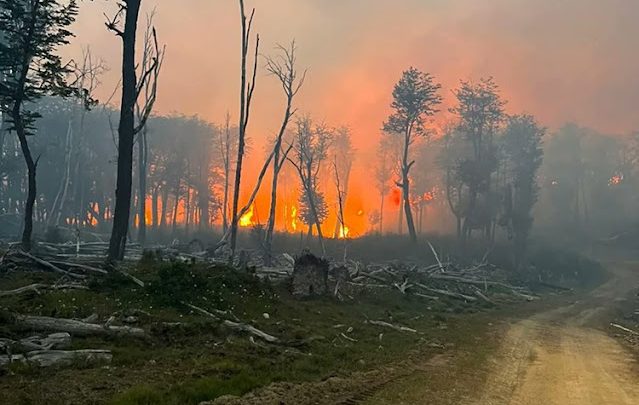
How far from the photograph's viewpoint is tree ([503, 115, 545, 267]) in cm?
5991

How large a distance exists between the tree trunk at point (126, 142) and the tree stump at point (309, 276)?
7341mm

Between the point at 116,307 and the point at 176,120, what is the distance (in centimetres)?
7806

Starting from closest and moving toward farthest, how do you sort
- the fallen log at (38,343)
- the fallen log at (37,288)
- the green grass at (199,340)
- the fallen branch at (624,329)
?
the green grass at (199,340) < the fallen log at (38,343) < the fallen log at (37,288) < the fallen branch at (624,329)

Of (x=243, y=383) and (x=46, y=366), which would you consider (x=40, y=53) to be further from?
(x=243, y=383)

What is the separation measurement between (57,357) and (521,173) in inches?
2870

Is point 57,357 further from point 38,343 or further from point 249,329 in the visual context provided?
point 249,329

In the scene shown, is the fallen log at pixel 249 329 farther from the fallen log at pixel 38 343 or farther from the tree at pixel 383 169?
the tree at pixel 383 169

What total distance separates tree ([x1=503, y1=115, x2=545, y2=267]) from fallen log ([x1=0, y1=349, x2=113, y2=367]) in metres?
54.0

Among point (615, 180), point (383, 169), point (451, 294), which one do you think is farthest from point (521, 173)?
point (615, 180)

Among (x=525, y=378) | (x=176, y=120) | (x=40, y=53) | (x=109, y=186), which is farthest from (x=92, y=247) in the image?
(x=176, y=120)

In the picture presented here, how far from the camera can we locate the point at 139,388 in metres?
8.11

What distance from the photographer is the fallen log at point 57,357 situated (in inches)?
343

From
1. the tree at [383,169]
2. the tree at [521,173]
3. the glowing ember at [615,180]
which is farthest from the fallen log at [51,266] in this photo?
the glowing ember at [615,180]

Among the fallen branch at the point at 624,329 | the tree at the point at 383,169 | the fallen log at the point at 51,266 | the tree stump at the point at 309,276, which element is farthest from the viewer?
the tree at the point at 383,169
